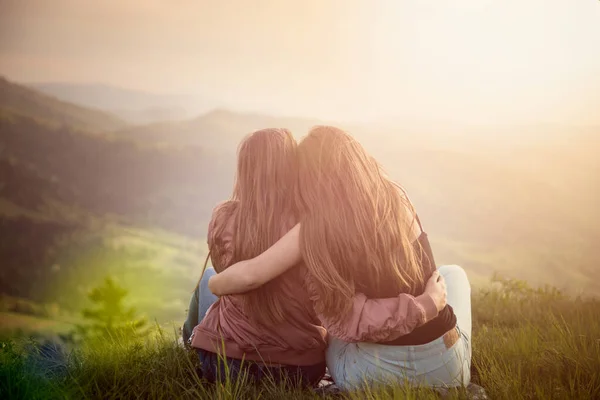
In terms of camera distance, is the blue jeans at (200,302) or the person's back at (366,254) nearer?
the person's back at (366,254)

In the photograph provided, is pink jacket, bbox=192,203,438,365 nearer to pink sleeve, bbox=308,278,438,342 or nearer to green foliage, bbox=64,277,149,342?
pink sleeve, bbox=308,278,438,342

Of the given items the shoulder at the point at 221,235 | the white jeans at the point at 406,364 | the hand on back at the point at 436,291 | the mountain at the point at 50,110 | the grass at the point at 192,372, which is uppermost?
the mountain at the point at 50,110

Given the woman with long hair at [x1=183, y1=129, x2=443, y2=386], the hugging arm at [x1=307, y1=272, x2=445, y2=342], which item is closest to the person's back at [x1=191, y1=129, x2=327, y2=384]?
the woman with long hair at [x1=183, y1=129, x2=443, y2=386]

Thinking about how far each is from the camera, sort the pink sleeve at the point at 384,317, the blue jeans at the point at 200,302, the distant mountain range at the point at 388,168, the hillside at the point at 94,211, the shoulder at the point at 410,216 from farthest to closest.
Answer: the distant mountain range at the point at 388,168 → the hillside at the point at 94,211 → the blue jeans at the point at 200,302 → the shoulder at the point at 410,216 → the pink sleeve at the point at 384,317

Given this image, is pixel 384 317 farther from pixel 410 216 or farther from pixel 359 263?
pixel 410 216

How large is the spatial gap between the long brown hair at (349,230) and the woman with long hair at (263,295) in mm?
55

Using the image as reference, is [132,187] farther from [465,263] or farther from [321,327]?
[321,327]

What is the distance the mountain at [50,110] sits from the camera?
4.12m

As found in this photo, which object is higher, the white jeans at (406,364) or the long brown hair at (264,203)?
the long brown hair at (264,203)

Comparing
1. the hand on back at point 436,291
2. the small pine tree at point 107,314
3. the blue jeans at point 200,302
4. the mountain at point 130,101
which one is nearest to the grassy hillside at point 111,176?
the mountain at point 130,101

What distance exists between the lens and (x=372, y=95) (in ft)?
14.2

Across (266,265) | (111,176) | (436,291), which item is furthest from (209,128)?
(436,291)

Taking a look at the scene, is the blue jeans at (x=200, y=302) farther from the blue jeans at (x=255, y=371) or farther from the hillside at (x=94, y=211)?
the hillside at (x=94, y=211)

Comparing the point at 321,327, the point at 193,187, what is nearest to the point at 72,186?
the point at 193,187
